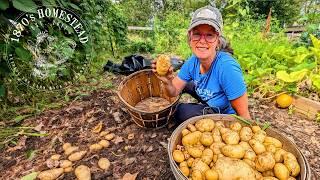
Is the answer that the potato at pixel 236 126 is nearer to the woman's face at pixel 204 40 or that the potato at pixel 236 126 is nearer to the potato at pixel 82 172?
the woman's face at pixel 204 40

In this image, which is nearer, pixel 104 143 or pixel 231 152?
pixel 231 152

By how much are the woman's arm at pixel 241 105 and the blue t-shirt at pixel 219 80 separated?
0.12ft

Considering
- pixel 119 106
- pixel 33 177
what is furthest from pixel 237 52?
pixel 33 177

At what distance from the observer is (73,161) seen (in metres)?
2.22

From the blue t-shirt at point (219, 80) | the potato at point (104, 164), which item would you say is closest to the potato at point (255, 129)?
Answer: the blue t-shirt at point (219, 80)

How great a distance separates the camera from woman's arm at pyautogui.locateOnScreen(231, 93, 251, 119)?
80.0 inches

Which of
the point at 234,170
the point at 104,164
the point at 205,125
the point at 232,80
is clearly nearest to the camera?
the point at 234,170

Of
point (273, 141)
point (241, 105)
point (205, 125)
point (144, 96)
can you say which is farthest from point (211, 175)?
point (144, 96)

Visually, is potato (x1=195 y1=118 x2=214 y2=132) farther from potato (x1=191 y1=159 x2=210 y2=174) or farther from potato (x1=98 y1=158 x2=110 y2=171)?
potato (x1=98 y1=158 x2=110 y2=171)

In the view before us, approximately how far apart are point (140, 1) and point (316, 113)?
33.2ft

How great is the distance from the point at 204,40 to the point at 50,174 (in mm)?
1476

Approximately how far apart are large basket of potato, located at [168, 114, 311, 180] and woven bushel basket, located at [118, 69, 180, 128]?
51 centimetres

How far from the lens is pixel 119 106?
3.00m

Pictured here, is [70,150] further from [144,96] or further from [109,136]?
[144,96]
